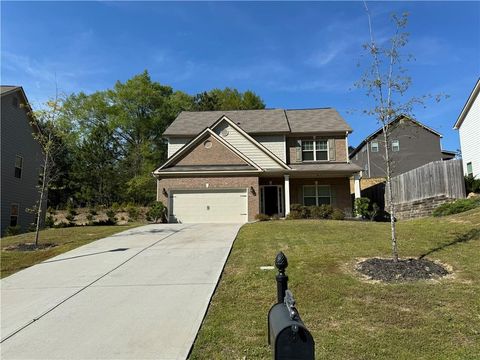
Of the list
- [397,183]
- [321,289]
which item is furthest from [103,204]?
[321,289]

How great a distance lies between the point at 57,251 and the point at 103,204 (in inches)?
977

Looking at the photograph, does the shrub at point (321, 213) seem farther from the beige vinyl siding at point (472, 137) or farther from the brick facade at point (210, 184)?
the beige vinyl siding at point (472, 137)

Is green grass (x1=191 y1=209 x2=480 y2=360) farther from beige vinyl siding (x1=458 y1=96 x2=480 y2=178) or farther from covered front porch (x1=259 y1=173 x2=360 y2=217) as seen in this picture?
beige vinyl siding (x1=458 y1=96 x2=480 y2=178)

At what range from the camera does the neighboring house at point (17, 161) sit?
22859 millimetres

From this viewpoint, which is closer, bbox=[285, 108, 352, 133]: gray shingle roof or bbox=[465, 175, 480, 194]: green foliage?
bbox=[465, 175, 480, 194]: green foliage

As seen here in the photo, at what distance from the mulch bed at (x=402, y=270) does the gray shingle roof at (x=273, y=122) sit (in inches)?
650

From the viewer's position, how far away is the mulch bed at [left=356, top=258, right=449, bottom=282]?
7496 millimetres

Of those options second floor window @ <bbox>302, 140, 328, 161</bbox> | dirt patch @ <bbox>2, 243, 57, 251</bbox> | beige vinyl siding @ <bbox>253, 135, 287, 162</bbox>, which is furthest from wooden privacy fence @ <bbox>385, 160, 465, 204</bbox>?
dirt patch @ <bbox>2, 243, 57, 251</bbox>

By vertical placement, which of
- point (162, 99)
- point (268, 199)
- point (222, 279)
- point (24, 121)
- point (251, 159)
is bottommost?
point (222, 279)

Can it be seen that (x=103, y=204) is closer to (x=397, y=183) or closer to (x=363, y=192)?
(x=363, y=192)

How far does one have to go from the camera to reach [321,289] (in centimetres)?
711

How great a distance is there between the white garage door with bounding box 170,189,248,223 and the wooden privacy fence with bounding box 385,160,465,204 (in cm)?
967

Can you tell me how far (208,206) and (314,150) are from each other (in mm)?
7840

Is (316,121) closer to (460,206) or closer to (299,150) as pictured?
(299,150)
